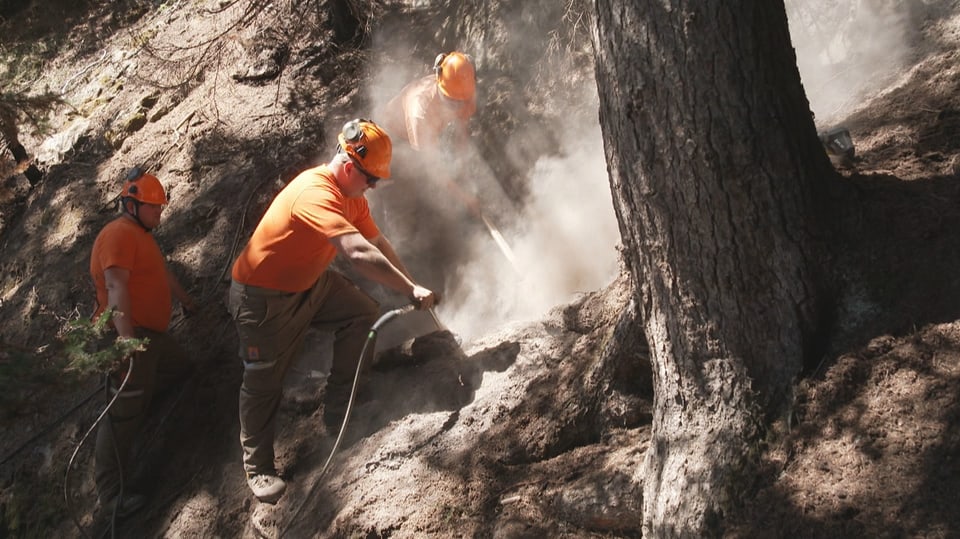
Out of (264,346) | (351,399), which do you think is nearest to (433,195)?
(264,346)

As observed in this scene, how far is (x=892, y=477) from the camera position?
102 inches

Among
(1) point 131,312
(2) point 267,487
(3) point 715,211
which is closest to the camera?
(3) point 715,211

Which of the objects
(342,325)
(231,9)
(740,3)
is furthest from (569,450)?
(231,9)

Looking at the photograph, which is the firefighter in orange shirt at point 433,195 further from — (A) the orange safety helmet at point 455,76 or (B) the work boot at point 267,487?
(B) the work boot at point 267,487

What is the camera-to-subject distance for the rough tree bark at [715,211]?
9.27 ft

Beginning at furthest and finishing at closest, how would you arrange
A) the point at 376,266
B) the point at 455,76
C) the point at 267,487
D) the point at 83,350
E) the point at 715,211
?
the point at 455,76
the point at 267,487
the point at 376,266
the point at 83,350
the point at 715,211

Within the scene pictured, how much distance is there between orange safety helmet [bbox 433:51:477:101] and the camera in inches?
244

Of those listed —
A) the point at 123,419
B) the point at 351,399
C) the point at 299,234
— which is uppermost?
the point at 299,234

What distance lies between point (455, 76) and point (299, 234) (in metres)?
2.39

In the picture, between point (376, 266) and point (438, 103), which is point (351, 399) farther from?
point (438, 103)

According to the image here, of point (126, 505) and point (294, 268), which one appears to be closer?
point (294, 268)

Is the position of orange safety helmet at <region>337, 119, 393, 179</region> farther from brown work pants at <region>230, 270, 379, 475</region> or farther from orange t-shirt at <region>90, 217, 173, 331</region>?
orange t-shirt at <region>90, 217, 173, 331</region>

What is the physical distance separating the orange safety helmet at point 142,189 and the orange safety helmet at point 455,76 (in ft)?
8.15

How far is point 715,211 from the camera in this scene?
2.91 m
